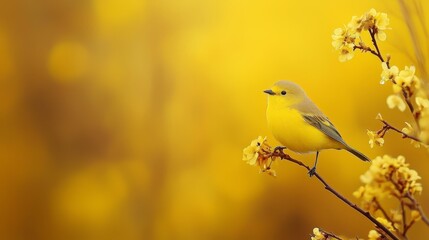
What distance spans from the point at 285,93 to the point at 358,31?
0.18 m

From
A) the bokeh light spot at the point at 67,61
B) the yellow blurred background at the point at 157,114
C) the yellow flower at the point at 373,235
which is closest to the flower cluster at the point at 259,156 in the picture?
the yellow flower at the point at 373,235

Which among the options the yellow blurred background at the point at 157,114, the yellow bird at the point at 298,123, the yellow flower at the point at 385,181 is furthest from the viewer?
the yellow blurred background at the point at 157,114

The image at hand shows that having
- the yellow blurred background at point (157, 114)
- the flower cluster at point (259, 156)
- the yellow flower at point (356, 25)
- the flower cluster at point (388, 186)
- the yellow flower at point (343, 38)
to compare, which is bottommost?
the yellow blurred background at point (157, 114)

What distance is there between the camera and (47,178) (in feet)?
4.79

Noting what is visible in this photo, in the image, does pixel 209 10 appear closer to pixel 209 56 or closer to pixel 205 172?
pixel 209 56

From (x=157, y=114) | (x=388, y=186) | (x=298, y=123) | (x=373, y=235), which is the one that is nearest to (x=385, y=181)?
(x=388, y=186)

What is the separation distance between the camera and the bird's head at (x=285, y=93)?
0.64 m

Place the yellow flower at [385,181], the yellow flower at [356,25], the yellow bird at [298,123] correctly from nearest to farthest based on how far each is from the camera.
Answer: the yellow flower at [385,181], the yellow flower at [356,25], the yellow bird at [298,123]

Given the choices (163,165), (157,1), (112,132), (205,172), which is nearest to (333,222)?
(205,172)

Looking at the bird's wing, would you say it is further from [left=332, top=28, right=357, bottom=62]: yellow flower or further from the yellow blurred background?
the yellow blurred background

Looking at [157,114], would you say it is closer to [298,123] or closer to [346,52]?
[298,123]

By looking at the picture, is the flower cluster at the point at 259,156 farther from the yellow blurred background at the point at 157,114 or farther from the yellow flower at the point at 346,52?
the yellow blurred background at the point at 157,114

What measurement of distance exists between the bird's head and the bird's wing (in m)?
0.01

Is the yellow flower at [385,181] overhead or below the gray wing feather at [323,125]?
overhead
